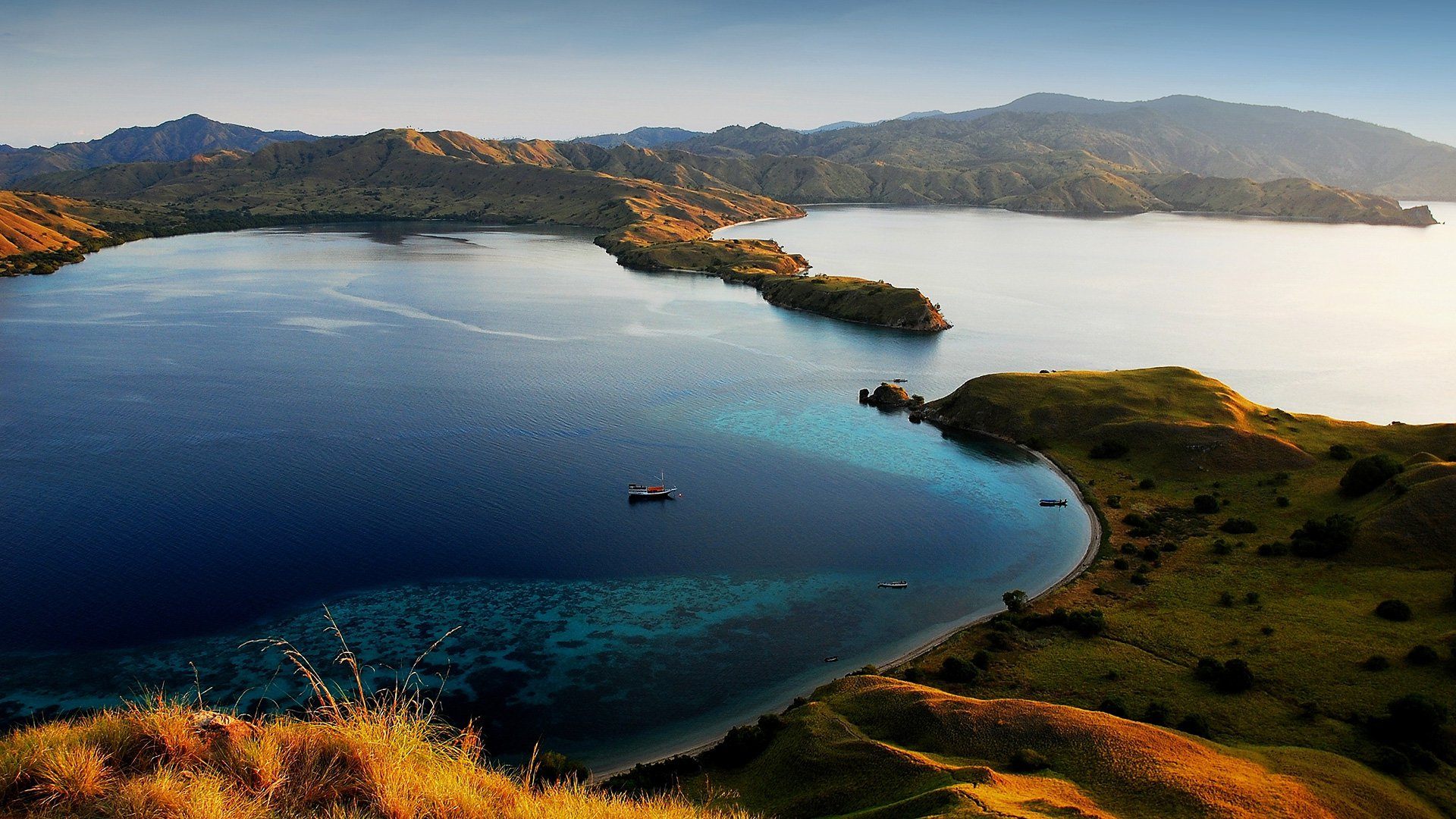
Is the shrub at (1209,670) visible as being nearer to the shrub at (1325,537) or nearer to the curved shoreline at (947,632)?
the curved shoreline at (947,632)

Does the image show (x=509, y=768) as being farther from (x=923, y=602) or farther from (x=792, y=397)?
(x=792, y=397)

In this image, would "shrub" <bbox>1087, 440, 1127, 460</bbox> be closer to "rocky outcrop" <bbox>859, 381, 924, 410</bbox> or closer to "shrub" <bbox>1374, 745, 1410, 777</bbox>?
"rocky outcrop" <bbox>859, 381, 924, 410</bbox>

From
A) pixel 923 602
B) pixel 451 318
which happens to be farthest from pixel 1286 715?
pixel 451 318

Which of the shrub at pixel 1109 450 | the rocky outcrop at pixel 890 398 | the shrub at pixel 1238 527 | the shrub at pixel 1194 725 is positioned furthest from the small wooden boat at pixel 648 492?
the shrub at pixel 1238 527

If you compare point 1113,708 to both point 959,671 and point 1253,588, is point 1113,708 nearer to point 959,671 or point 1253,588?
point 959,671

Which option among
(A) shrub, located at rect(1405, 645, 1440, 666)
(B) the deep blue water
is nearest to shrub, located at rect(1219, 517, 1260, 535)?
(B) the deep blue water

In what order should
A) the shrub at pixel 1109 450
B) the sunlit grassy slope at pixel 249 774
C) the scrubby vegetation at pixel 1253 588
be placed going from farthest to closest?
the shrub at pixel 1109 450 < the scrubby vegetation at pixel 1253 588 < the sunlit grassy slope at pixel 249 774
